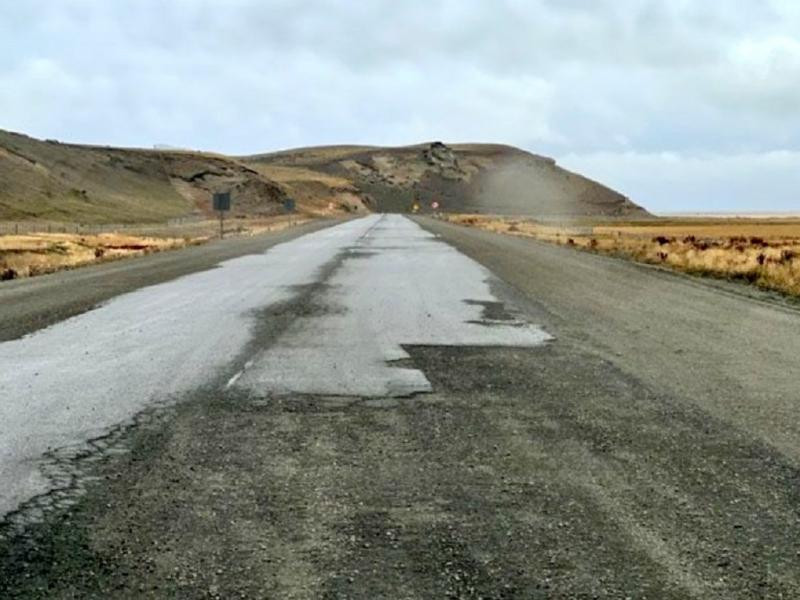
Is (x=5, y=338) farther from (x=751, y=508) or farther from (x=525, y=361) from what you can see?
(x=751, y=508)

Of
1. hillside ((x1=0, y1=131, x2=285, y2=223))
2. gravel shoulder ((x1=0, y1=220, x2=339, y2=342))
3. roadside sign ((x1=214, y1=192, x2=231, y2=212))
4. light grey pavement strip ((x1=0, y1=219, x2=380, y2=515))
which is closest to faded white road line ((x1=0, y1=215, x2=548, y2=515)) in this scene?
light grey pavement strip ((x1=0, y1=219, x2=380, y2=515))

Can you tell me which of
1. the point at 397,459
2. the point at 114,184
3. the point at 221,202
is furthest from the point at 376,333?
the point at 114,184

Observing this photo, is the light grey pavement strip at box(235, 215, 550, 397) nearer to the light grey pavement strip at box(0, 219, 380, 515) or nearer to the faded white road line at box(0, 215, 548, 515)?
the faded white road line at box(0, 215, 548, 515)

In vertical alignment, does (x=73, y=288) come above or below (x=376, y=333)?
below

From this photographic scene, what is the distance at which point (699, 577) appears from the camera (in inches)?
138

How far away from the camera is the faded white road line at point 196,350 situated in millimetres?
6133

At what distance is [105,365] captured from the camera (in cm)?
830

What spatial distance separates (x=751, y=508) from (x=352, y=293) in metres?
11.7

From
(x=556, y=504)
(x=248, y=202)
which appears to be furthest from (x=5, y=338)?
(x=248, y=202)

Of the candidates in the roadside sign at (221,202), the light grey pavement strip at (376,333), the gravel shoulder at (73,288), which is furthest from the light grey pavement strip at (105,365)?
the roadside sign at (221,202)

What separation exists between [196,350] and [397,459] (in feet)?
15.3

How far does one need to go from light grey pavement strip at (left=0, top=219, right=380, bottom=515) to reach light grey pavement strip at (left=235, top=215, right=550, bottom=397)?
706 millimetres

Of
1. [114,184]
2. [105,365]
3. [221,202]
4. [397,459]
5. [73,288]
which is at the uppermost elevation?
[114,184]

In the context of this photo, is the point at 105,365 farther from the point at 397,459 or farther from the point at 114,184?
the point at 114,184
